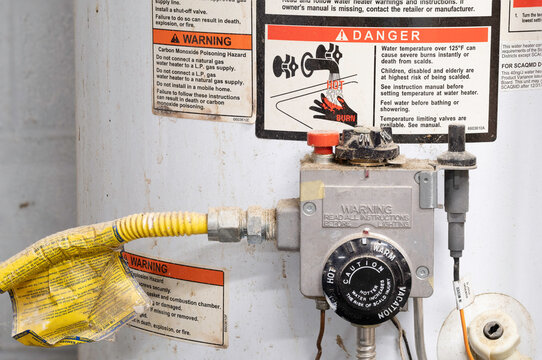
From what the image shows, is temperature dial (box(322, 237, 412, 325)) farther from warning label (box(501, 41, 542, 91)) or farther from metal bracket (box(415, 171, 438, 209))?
warning label (box(501, 41, 542, 91))

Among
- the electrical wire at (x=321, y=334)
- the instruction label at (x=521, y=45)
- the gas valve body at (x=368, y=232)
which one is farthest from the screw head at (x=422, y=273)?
the instruction label at (x=521, y=45)

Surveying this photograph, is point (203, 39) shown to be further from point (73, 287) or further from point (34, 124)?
point (34, 124)

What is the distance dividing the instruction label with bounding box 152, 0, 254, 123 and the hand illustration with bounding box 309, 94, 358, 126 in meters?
0.08

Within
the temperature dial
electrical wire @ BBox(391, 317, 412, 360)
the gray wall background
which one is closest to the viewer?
the temperature dial

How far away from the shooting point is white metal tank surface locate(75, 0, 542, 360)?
2.85ft

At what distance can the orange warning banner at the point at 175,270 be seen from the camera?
91 cm

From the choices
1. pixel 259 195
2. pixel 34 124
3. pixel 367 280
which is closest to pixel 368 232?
pixel 367 280

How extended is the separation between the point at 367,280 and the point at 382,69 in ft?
0.79

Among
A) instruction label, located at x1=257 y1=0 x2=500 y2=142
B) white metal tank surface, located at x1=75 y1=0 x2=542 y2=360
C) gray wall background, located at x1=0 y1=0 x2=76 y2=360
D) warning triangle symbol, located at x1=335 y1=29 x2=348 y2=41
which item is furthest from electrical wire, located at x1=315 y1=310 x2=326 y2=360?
gray wall background, located at x1=0 y1=0 x2=76 y2=360

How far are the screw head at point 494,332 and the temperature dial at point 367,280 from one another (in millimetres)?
165

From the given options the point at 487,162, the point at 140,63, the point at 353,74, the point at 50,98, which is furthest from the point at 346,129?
the point at 50,98

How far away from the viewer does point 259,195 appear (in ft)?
2.89

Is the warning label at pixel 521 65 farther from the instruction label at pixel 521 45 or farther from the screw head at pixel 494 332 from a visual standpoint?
the screw head at pixel 494 332

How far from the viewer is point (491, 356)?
883 mm
